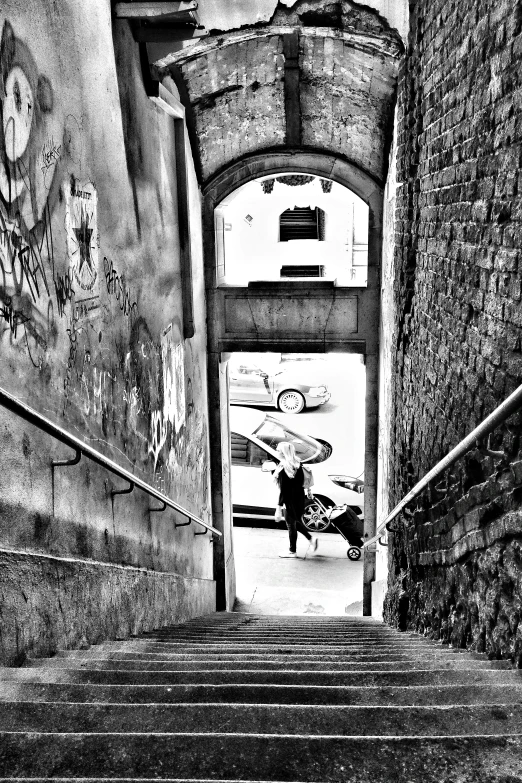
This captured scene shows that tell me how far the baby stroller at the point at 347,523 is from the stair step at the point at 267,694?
8.59 metres

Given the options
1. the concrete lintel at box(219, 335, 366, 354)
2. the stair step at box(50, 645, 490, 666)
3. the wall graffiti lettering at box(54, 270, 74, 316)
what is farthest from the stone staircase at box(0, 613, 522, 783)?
the concrete lintel at box(219, 335, 366, 354)

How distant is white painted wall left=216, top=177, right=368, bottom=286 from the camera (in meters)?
16.5

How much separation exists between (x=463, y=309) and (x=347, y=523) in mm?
7724

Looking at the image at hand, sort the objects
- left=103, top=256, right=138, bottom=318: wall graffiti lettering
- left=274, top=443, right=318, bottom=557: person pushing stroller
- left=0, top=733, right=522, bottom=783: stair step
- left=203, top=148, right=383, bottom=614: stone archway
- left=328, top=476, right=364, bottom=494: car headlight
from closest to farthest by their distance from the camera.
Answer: left=0, top=733, right=522, bottom=783: stair step, left=103, top=256, right=138, bottom=318: wall graffiti lettering, left=203, top=148, right=383, bottom=614: stone archway, left=274, top=443, right=318, bottom=557: person pushing stroller, left=328, top=476, right=364, bottom=494: car headlight

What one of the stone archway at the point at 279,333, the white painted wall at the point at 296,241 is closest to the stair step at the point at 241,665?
the stone archway at the point at 279,333

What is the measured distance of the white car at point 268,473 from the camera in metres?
11.4

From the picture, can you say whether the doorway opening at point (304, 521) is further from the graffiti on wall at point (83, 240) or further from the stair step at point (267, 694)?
the stair step at point (267, 694)

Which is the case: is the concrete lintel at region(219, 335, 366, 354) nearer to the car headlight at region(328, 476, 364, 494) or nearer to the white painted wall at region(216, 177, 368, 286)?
the car headlight at region(328, 476, 364, 494)

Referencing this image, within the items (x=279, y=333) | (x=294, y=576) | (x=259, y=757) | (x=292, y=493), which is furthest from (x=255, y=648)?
(x=292, y=493)

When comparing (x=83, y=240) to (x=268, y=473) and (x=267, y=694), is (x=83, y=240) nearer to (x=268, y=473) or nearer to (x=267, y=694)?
(x=267, y=694)

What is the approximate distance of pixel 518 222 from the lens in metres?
2.86

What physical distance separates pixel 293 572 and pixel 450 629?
A: 6866mm

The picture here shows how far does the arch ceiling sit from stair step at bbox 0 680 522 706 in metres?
4.85

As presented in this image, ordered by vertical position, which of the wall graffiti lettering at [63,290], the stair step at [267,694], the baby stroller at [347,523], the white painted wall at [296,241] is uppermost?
the white painted wall at [296,241]
